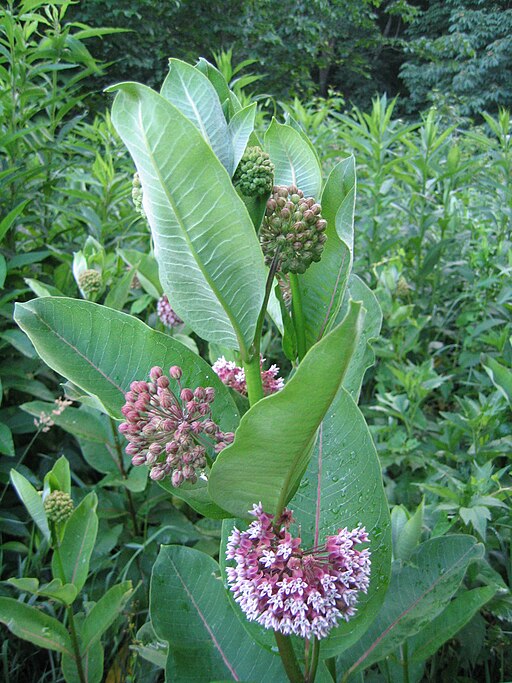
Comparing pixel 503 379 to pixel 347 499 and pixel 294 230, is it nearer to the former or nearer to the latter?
pixel 347 499

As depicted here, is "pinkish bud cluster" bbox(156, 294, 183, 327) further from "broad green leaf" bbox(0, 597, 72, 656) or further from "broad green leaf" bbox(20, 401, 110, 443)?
"broad green leaf" bbox(0, 597, 72, 656)

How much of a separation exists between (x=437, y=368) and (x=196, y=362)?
7.38 ft

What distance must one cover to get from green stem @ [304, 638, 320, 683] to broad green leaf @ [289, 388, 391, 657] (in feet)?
0.12

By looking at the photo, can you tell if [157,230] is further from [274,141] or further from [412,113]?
[412,113]

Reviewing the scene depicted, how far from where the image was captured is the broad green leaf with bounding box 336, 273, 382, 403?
3.66 ft

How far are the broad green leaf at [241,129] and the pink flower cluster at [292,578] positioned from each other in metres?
0.49

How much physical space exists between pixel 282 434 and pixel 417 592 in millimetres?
682

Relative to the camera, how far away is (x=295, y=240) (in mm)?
779

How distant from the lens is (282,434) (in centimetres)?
69

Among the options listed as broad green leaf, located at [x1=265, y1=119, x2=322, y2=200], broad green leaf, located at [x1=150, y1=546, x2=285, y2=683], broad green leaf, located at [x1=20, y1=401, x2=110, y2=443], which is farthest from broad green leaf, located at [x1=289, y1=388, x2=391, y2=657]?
broad green leaf, located at [x1=20, y1=401, x2=110, y2=443]

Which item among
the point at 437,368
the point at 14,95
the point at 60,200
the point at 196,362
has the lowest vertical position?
the point at 437,368

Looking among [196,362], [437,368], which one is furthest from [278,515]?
[437,368]

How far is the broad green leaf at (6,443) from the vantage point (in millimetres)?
1909

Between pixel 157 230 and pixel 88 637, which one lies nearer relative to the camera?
pixel 157 230
